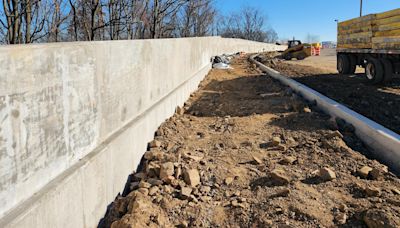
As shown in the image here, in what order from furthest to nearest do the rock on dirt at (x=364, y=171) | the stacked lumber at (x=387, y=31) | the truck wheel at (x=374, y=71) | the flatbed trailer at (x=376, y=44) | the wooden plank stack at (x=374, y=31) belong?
1. the truck wheel at (x=374, y=71)
2. the flatbed trailer at (x=376, y=44)
3. the wooden plank stack at (x=374, y=31)
4. the stacked lumber at (x=387, y=31)
5. the rock on dirt at (x=364, y=171)

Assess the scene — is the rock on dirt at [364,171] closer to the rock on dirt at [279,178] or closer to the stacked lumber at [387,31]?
the rock on dirt at [279,178]

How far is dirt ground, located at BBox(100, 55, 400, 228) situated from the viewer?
3.43 m

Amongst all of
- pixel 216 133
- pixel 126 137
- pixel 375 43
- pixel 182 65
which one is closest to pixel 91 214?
pixel 126 137

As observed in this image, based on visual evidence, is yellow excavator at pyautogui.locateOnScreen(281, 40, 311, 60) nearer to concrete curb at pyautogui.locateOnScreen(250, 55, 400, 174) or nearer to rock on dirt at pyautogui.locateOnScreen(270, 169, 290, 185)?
concrete curb at pyautogui.locateOnScreen(250, 55, 400, 174)

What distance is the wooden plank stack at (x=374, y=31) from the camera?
37.6 ft

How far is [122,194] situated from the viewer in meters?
4.23

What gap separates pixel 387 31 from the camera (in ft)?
39.2

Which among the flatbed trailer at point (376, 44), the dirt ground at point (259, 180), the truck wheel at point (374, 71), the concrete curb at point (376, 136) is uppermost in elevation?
the flatbed trailer at point (376, 44)

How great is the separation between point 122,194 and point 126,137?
0.67 m

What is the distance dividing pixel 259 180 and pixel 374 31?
34.9 ft

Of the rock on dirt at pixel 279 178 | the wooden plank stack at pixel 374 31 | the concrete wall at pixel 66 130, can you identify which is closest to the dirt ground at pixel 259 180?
the rock on dirt at pixel 279 178

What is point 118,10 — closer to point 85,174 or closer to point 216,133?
point 216,133

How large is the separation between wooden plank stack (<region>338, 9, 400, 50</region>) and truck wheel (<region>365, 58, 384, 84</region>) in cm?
49

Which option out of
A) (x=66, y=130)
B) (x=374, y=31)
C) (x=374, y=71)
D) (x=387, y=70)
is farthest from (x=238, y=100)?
(x=66, y=130)
